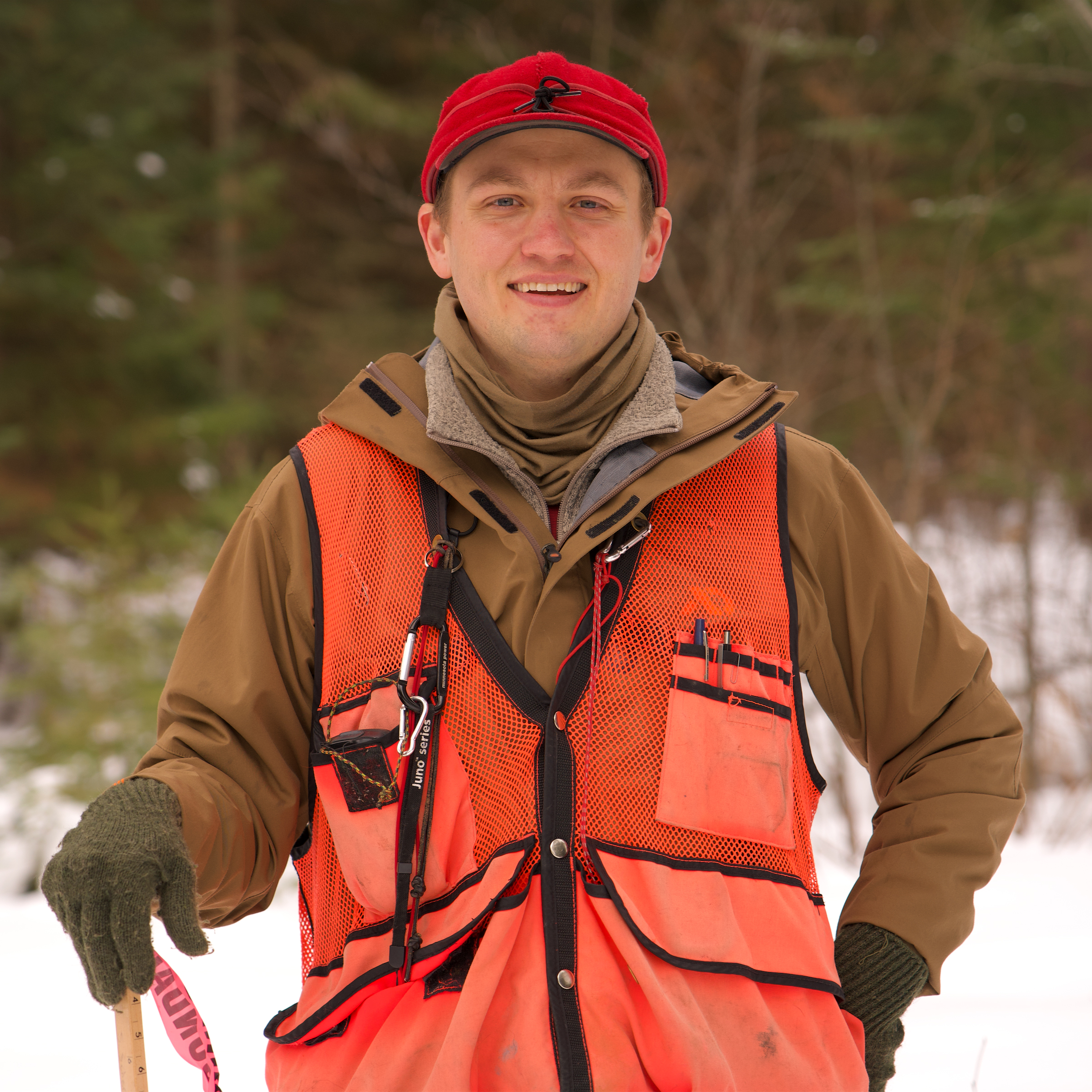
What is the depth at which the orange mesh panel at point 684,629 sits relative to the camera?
5.77ft

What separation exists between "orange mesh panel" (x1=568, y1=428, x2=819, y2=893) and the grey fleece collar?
119 mm

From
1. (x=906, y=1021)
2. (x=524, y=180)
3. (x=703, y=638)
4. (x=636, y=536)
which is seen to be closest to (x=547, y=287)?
(x=524, y=180)

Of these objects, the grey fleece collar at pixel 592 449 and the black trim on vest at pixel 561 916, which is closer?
the black trim on vest at pixel 561 916

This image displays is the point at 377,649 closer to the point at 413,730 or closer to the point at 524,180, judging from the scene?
the point at 413,730

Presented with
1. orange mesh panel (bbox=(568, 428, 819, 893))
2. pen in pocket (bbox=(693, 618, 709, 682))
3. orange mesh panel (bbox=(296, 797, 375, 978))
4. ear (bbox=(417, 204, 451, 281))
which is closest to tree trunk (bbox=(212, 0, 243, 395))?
ear (bbox=(417, 204, 451, 281))

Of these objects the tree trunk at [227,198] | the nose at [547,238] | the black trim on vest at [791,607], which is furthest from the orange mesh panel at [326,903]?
the tree trunk at [227,198]

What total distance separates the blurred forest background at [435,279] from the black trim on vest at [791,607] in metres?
3.97

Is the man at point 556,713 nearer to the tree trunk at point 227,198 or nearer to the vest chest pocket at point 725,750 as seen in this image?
the vest chest pocket at point 725,750

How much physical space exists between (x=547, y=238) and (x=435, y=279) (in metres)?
12.9

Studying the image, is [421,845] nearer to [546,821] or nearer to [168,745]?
[546,821]

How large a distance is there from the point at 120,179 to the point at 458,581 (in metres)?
11.5

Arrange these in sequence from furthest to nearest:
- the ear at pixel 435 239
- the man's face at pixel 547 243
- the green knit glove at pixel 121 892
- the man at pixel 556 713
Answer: the ear at pixel 435 239 → the man's face at pixel 547 243 → the man at pixel 556 713 → the green knit glove at pixel 121 892

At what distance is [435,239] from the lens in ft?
7.11

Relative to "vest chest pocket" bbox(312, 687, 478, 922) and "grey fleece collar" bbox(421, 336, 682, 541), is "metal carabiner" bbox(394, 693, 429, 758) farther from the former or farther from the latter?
"grey fleece collar" bbox(421, 336, 682, 541)
